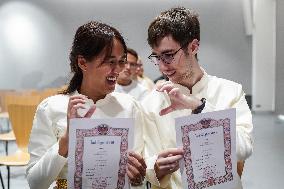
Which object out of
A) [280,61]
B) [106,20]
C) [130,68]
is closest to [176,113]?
[130,68]

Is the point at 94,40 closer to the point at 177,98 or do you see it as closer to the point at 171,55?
the point at 171,55

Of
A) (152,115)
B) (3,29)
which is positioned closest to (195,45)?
(152,115)

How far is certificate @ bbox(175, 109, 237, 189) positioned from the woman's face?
391 mm

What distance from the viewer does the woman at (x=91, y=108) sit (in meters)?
1.49

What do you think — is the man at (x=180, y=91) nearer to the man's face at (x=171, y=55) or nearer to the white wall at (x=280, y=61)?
the man's face at (x=171, y=55)

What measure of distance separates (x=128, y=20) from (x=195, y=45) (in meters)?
10.4

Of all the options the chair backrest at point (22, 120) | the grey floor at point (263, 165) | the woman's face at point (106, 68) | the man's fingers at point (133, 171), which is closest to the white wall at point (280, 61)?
the grey floor at point (263, 165)

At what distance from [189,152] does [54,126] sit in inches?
22.9

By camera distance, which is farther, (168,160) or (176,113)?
(176,113)

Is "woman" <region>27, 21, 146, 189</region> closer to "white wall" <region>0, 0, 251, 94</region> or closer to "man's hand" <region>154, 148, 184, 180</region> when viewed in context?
"man's hand" <region>154, 148, 184, 180</region>

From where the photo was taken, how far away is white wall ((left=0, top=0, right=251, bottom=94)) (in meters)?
11.6

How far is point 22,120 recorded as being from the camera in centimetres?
387

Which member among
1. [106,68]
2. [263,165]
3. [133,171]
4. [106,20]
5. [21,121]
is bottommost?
[263,165]

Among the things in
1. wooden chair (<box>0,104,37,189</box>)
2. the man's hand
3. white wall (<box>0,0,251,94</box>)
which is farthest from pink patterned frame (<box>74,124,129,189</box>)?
white wall (<box>0,0,251,94</box>)
